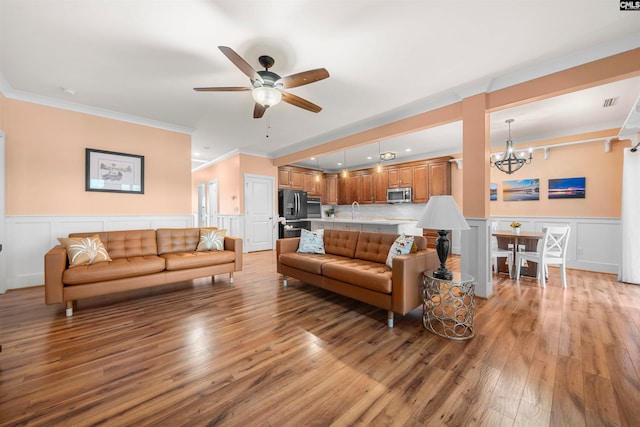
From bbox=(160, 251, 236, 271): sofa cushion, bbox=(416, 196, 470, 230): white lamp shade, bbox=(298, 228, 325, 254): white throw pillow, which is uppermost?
bbox=(416, 196, 470, 230): white lamp shade

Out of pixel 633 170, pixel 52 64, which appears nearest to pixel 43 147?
pixel 52 64

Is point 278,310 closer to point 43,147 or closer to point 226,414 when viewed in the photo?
point 226,414

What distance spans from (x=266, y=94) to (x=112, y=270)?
261cm

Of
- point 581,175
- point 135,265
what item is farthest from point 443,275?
point 581,175

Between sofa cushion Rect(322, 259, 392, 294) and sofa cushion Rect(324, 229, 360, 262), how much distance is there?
0.33 meters

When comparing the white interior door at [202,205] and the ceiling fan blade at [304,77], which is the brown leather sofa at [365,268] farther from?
the white interior door at [202,205]

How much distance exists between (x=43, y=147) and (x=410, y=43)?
5.10 m

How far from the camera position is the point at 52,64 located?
8.82 feet

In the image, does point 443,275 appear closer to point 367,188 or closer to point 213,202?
point 367,188

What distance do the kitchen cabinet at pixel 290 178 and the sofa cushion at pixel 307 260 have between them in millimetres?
3925

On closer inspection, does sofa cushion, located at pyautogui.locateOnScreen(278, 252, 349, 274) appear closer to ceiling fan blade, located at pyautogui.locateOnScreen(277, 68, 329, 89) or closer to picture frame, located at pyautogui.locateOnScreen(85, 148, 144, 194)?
ceiling fan blade, located at pyautogui.locateOnScreen(277, 68, 329, 89)

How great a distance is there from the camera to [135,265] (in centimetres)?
295

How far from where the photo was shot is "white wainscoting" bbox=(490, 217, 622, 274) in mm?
4219

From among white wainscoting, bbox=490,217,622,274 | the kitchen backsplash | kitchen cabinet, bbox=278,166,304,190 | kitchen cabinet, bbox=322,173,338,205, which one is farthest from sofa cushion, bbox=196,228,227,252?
white wainscoting, bbox=490,217,622,274
